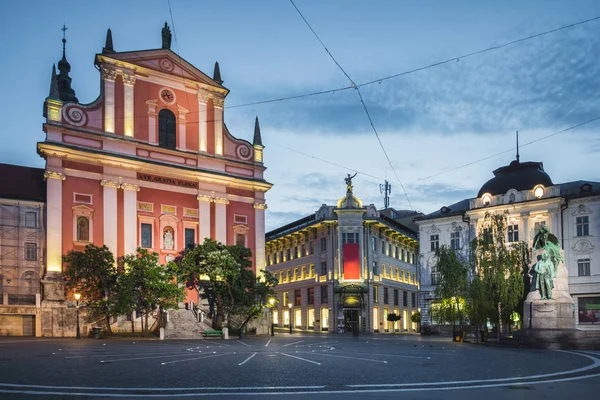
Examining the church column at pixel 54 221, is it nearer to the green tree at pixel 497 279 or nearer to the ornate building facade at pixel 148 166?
the ornate building facade at pixel 148 166

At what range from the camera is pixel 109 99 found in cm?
5212

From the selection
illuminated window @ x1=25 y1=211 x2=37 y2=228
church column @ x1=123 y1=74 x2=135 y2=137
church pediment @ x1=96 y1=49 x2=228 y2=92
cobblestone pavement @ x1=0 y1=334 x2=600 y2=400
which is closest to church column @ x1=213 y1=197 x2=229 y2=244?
church column @ x1=123 y1=74 x2=135 y2=137

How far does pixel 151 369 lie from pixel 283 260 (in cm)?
6520

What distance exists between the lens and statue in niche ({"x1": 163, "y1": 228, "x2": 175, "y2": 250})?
175 ft

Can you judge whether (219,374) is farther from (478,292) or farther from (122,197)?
(122,197)

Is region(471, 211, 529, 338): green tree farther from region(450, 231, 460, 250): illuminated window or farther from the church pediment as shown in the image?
the church pediment

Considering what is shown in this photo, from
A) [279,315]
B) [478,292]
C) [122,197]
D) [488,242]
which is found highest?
[122,197]

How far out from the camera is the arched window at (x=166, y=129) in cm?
5513

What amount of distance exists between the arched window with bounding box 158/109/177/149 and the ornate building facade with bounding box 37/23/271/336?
9 centimetres

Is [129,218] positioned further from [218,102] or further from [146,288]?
[218,102]

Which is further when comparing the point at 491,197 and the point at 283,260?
→ the point at 283,260

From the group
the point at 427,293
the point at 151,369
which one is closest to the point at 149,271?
the point at 151,369

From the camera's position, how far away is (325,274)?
→ 232 ft

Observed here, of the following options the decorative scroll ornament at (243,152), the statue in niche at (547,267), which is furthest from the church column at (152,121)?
the statue in niche at (547,267)
